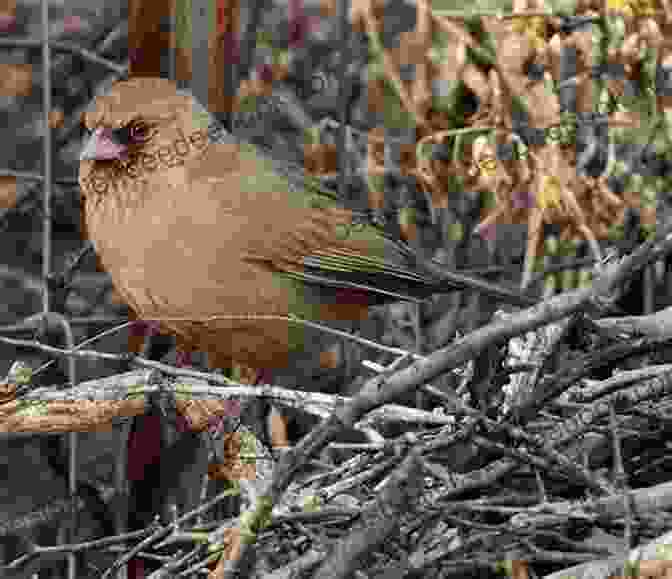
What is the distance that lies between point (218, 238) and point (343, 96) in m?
1.00

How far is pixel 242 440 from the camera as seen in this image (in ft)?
10.9

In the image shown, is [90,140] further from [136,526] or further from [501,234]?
[501,234]

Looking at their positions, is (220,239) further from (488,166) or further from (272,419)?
(488,166)

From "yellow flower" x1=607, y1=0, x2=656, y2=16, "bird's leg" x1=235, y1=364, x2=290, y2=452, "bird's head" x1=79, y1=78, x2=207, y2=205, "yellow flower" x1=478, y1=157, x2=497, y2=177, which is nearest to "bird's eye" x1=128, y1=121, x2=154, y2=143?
"bird's head" x1=79, y1=78, x2=207, y2=205

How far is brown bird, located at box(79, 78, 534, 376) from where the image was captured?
3.70 m

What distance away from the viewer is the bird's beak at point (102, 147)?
378 centimetres

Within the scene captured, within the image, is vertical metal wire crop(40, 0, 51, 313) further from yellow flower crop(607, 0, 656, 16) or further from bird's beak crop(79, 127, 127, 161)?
yellow flower crop(607, 0, 656, 16)

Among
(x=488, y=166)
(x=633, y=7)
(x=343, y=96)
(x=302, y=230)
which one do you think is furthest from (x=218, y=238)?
Result: (x=633, y=7)

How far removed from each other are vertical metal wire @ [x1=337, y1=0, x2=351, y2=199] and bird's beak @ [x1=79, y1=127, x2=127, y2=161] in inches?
33.9

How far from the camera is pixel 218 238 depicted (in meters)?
3.79

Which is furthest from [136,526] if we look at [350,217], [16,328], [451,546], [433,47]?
[433,47]

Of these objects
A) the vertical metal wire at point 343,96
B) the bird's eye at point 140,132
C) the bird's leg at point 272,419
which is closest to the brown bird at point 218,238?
the bird's eye at point 140,132

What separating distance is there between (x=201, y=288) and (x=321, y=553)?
3.72ft

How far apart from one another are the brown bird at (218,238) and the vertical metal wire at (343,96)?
1.04ft
